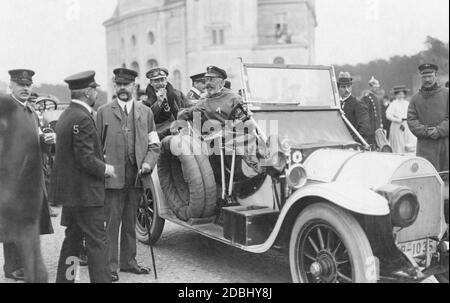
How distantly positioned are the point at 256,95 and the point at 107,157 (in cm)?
161

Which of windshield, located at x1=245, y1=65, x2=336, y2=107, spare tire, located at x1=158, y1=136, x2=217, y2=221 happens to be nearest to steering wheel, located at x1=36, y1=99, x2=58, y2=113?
spare tire, located at x1=158, y1=136, x2=217, y2=221

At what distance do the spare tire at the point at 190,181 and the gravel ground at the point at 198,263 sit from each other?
512 millimetres

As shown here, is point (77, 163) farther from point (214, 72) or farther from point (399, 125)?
point (399, 125)

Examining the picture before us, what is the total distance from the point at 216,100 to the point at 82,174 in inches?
70.9

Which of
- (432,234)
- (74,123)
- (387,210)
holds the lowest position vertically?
(432,234)

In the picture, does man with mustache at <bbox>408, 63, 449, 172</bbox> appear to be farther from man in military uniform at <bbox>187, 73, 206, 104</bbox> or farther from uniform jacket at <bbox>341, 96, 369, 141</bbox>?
man in military uniform at <bbox>187, 73, 206, 104</bbox>

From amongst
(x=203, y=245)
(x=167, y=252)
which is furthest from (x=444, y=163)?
(x=167, y=252)

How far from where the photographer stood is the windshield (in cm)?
504

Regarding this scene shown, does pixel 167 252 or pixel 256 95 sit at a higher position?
pixel 256 95

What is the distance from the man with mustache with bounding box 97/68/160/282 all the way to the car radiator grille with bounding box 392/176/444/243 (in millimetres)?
2402

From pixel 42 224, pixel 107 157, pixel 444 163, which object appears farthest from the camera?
pixel 444 163

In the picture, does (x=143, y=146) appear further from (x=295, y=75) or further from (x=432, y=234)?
(x=432, y=234)

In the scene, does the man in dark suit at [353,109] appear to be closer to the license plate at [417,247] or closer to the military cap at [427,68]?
the military cap at [427,68]

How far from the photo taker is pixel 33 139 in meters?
4.11
